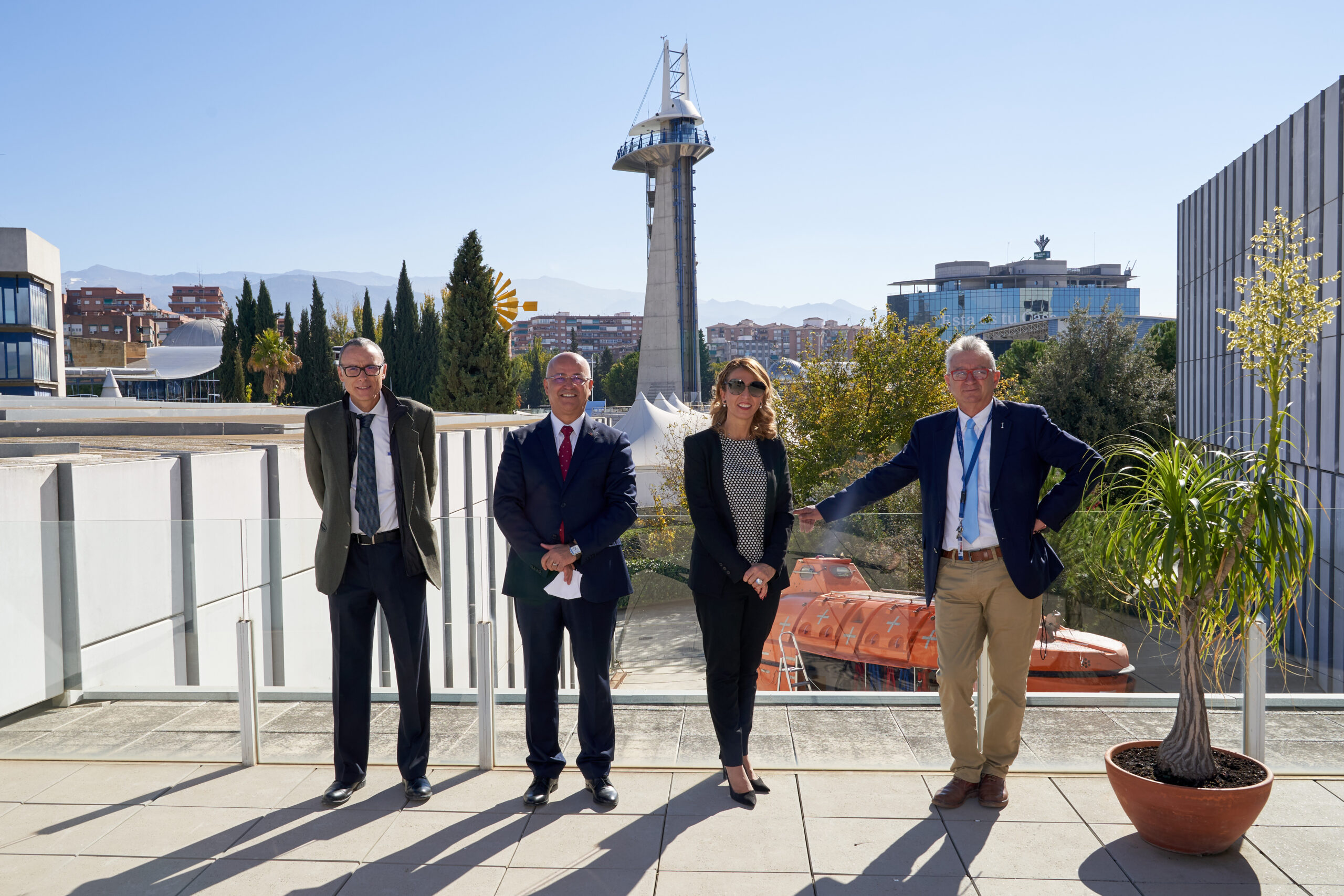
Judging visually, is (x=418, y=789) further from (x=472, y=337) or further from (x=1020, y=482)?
(x=472, y=337)

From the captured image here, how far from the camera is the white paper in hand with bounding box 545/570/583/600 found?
356 cm

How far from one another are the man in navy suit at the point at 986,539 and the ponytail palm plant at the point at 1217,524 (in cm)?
23

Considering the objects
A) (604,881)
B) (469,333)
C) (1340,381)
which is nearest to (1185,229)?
(1340,381)

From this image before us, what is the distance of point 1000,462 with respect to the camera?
3.42 m

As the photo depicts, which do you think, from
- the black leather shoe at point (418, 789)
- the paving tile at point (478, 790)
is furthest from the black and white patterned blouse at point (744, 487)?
the black leather shoe at point (418, 789)

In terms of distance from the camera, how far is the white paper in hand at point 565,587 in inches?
140

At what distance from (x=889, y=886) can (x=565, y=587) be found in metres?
1.55

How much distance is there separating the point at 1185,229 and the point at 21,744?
98.2ft

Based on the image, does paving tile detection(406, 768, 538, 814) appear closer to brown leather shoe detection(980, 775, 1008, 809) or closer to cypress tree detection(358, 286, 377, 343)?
brown leather shoe detection(980, 775, 1008, 809)

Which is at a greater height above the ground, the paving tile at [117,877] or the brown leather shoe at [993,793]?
the brown leather shoe at [993,793]

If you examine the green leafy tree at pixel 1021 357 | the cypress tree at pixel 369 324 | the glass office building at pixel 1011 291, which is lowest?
the green leafy tree at pixel 1021 357

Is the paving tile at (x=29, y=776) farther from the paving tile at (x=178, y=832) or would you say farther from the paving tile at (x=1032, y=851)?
the paving tile at (x=1032, y=851)

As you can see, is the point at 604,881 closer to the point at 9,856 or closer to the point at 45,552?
the point at 9,856

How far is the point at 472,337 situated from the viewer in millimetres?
32938
